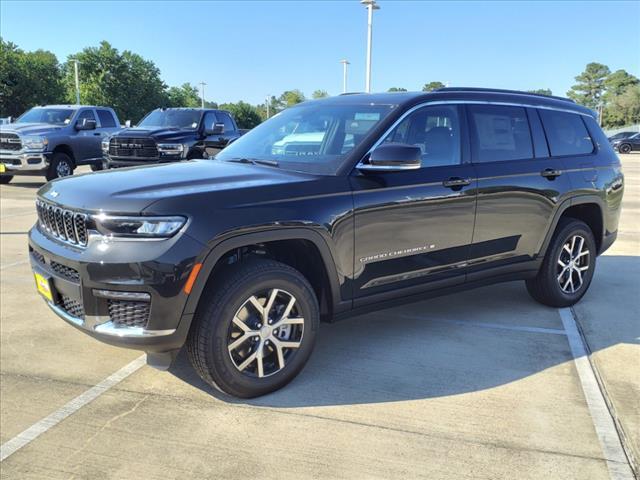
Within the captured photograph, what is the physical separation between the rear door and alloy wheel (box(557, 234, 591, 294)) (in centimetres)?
43

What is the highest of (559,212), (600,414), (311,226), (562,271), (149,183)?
(149,183)

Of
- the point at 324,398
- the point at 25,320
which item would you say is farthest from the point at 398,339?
the point at 25,320

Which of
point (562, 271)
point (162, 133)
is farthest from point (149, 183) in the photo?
point (162, 133)

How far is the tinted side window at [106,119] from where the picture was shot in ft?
48.4

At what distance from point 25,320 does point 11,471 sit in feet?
7.11

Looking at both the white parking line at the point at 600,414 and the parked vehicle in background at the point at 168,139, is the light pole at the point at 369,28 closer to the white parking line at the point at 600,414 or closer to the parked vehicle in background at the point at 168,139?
the parked vehicle in background at the point at 168,139

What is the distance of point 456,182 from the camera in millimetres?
4004

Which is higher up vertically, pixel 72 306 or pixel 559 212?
pixel 559 212

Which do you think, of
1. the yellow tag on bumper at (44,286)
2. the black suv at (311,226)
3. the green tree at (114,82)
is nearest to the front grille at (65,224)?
the black suv at (311,226)

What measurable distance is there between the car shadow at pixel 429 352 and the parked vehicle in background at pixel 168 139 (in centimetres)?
766

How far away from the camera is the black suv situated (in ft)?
9.45

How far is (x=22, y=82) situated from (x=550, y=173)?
50.2m

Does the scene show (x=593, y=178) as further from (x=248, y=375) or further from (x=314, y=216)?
(x=248, y=375)

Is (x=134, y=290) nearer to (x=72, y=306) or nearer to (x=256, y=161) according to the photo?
(x=72, y=306)
